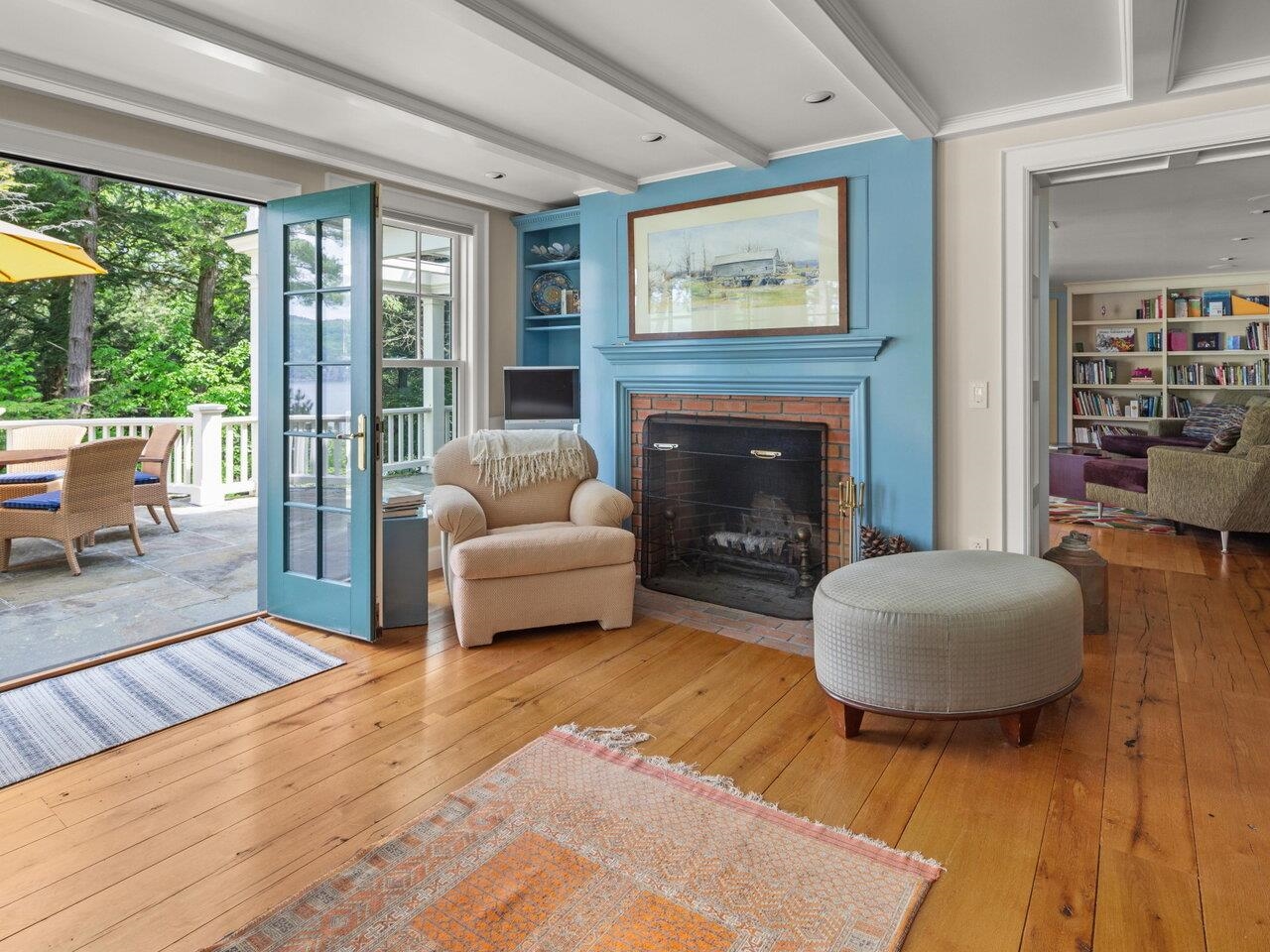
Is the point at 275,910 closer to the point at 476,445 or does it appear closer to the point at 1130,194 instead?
the point at 476,445

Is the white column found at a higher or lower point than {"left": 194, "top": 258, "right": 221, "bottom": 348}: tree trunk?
lower

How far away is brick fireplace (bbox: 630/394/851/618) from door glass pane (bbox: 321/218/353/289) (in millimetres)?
1729

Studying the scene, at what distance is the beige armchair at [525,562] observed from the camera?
3.34 m

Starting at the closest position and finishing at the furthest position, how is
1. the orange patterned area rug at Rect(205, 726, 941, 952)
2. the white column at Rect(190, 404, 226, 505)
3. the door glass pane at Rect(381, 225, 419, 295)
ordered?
the orange patterned area rug at Rect(205, 726, 941, 952) < the door glass pane at Rect(381, 225, 419, 295) < the white column at Rect(190, 404, 226, 505)

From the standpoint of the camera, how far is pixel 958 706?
2262 mm

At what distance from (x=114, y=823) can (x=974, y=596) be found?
2456 mm

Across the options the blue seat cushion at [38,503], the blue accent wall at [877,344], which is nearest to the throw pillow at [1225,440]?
the blue accent wall at [877,344]

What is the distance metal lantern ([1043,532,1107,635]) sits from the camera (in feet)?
11.0

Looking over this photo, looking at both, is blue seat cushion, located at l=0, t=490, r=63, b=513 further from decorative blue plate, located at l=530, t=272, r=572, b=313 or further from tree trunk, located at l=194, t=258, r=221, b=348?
tree trunk, located at l=194, t=258, r=221, b=348

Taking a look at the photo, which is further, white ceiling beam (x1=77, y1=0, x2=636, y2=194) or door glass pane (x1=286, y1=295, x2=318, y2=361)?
door glass pane (x1=286, y1=295, x2=318, y2=361)

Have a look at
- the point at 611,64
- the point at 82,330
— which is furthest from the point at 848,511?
the point at 82,330

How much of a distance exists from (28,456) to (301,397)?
9.99 ft

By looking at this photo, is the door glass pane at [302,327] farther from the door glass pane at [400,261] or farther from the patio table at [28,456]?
the patio table at [28,456]

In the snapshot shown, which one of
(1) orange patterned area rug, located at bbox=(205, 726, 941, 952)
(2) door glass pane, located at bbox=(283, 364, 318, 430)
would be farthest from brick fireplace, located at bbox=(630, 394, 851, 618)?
(1) orange patterned area rug, located at bbox=(205, 726, 941, 952)
